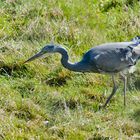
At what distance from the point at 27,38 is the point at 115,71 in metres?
1.66

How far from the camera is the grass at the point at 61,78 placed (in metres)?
7.37

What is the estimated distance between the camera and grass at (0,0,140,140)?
7.37 m

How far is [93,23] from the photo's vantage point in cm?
995

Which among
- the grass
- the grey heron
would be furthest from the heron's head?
the grass

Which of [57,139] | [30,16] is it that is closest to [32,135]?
[57,139]

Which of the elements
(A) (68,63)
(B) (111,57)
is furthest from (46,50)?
(B) (111,57)

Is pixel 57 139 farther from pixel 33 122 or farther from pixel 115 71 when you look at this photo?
pixel 115 71

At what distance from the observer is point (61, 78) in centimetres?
856

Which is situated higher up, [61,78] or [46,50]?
[46,50]

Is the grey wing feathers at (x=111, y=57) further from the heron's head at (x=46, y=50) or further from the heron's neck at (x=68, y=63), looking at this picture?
the heron's head at (x=46, y=50)

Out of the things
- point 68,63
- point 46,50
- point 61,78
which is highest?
point 46,50

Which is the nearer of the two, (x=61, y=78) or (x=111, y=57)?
(x=111, y=57)

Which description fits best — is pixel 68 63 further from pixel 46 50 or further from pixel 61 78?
pixel 61 78

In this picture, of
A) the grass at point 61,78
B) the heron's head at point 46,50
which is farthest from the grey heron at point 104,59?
the grass at point 61,78
